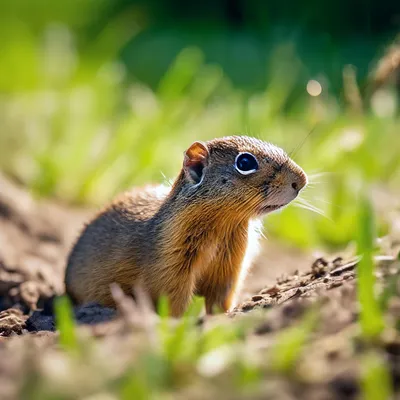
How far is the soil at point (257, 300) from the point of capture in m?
2.51

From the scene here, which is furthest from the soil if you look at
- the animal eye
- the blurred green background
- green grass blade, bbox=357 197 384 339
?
the animal eye

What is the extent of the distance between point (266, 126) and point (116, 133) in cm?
139

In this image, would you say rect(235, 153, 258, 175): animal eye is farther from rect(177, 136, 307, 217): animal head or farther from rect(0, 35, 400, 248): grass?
rect(0, 35, 400, 248): grass

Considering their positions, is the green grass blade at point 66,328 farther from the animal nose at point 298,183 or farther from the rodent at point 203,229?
the animal nose at point 298,183

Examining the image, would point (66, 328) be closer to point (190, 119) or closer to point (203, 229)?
point (203, 229)

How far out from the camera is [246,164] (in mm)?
4355

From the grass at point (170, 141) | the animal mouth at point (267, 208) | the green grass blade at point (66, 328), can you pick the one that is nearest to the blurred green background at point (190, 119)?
the grass at point (170, 141)

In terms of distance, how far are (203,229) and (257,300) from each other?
531 millimetres

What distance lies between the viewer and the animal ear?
4.45 meters

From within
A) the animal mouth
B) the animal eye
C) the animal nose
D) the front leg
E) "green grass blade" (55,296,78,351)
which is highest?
the animal eye

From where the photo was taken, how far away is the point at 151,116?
7871 millimetres

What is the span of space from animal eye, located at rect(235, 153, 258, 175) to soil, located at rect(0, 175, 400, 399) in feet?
2.03

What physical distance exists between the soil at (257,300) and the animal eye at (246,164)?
62 cm

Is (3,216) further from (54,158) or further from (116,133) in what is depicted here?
(116,133)
